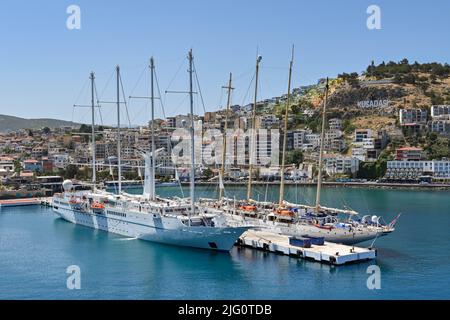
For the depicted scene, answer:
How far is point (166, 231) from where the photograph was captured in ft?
73.9

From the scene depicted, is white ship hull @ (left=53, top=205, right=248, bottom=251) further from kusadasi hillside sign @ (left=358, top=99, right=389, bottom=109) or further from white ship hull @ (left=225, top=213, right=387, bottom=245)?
kusadasi hillside sign @ (left=358, top=99, right=389, bottom=109)

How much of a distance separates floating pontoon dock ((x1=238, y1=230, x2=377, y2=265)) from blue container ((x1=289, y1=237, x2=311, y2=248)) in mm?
138

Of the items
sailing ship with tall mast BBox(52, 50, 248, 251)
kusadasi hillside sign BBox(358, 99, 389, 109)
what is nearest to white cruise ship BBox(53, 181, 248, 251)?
sailing ship with tall mast BBox(52, 50, 248, 251)

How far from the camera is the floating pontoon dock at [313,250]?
18.8 metres

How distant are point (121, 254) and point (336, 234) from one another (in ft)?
27.1

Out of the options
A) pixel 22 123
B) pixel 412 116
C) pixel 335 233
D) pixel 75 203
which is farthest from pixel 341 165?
pixel 22 123

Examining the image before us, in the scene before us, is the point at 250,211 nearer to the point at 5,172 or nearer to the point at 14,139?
the point at 5,172

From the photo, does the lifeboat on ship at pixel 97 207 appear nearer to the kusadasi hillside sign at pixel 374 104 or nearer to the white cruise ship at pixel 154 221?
the white cruise ship at pixel 154 221

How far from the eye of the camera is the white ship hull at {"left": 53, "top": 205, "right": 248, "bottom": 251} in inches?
826

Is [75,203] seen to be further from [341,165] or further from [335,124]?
[335,124]

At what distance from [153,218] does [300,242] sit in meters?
6.31

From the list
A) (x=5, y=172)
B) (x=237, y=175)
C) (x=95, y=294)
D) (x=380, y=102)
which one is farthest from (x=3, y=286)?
(x=380, y=102)

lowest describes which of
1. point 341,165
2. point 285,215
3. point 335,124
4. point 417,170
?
point 285,215

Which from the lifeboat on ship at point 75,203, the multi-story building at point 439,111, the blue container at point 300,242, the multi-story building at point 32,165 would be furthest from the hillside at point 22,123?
the blue container at point 300,242
